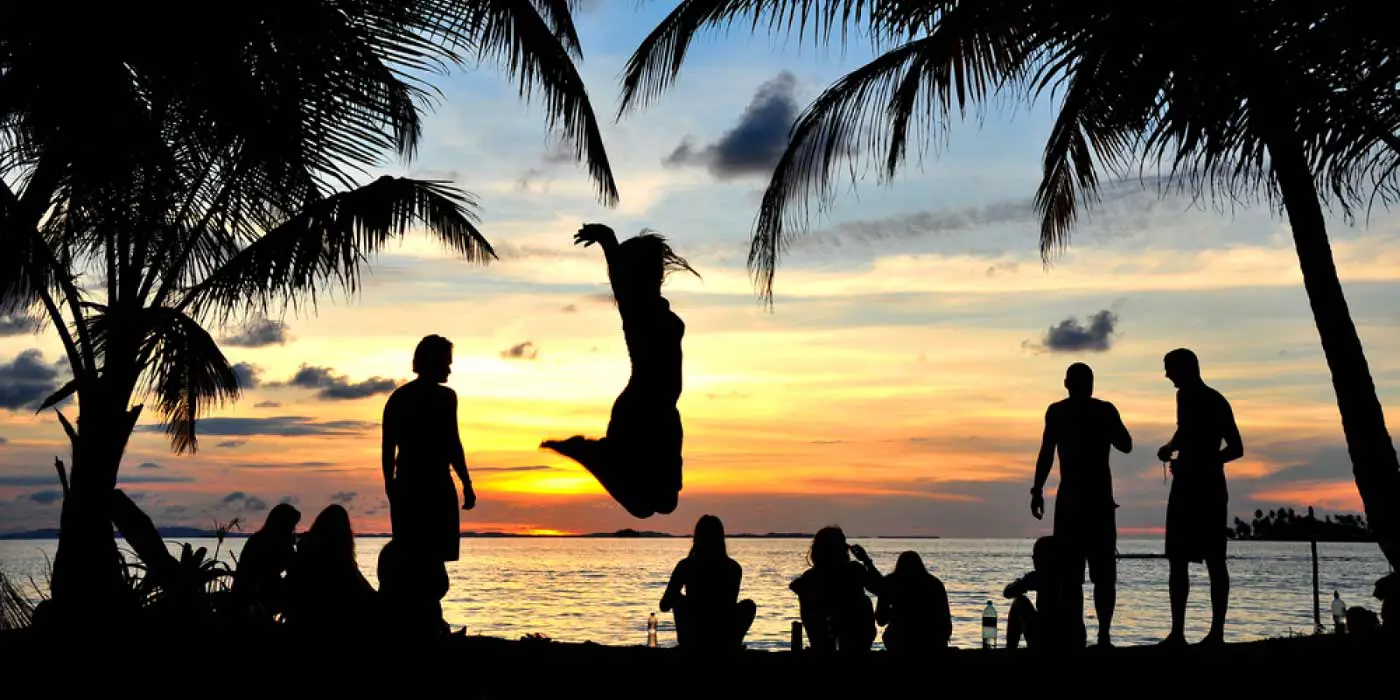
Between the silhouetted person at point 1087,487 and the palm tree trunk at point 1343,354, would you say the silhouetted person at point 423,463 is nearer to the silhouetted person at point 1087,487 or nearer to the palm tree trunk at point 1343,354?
the silhouetted person at point 1087,487

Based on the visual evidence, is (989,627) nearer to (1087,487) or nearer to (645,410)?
(1087,487)

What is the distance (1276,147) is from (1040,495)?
2.78 meters

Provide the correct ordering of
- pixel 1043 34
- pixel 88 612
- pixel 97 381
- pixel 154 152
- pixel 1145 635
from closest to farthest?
1. pixel 88 612
2. pixel 154 152
3. pixel 1043 34
4. pixel 97 381
5. pixel 1145 635

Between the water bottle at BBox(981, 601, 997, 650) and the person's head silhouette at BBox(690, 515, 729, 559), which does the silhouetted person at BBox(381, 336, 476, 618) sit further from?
the water bottle at BBox(981, 601, 997, 650)

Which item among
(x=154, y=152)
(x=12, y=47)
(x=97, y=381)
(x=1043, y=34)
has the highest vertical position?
(x=1043, y=34)

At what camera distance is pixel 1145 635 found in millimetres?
28969

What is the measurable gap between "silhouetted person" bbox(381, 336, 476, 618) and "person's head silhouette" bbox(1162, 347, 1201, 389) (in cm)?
407

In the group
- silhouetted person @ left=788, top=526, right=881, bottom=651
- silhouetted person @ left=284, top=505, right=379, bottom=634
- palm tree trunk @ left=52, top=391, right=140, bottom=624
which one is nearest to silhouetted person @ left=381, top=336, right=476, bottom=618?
silhouetted person @ left=284, top=505, right=379, bottom=634

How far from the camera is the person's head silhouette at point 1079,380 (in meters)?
6.84

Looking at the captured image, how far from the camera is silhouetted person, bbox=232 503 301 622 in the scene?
6.98 metres

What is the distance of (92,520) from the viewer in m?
7.63

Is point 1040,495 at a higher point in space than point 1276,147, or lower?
lower

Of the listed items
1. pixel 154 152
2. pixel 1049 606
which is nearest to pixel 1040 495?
pixel 1049 606

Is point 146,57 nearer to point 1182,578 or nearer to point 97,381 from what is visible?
point 97,381
